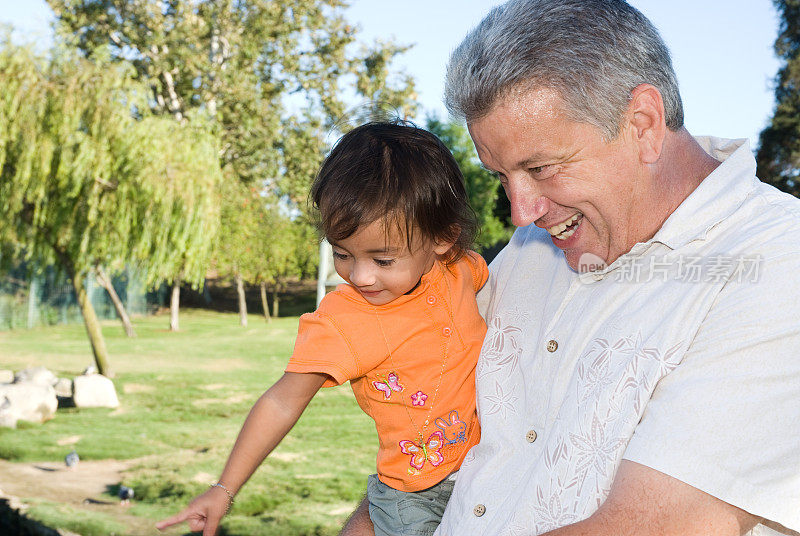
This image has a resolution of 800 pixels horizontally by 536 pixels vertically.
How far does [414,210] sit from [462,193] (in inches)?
9.3

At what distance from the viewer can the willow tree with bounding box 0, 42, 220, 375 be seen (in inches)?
418

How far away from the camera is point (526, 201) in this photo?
1.57 metres

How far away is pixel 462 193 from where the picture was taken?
2.09m

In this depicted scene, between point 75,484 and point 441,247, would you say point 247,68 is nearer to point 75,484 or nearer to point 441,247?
point 75,484

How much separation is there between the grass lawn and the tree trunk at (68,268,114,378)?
0.37 m

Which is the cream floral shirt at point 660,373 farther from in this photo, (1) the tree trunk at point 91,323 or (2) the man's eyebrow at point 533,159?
(1) the tree trunk at point 91,323

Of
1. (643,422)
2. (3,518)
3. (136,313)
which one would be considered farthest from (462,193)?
(136,313)

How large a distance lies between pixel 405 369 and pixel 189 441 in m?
8.24

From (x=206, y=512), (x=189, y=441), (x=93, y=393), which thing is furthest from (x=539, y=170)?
(x=93, y=393)

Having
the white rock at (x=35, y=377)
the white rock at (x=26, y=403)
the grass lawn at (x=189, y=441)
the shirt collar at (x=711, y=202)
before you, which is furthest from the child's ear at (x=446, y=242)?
the white rock at (x=35, y=377)

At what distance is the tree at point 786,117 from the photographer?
19.6 metres

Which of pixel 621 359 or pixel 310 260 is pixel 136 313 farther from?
pixel 621 359

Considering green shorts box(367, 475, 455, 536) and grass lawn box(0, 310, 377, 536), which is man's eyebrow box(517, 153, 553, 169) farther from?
grass lawn box(0, 310, 377, 536)

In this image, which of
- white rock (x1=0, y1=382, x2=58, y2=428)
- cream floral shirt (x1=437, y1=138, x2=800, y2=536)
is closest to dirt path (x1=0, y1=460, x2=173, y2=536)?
white rock (x1=0, y1=382, x2=58, y2=428)
